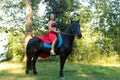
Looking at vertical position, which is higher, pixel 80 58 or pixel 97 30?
pixel 97 30

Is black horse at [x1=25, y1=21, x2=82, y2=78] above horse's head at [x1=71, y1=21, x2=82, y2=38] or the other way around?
the other way around

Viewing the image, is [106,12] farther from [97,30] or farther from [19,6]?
[19,6]

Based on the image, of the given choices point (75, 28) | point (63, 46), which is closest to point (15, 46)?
point (63, 46)

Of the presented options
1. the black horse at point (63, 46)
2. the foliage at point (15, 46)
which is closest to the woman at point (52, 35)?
the black horse at point (63, 46)

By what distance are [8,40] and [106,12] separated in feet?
32.0

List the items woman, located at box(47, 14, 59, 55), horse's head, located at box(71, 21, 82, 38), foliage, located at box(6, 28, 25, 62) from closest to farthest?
horse's head, located at box(71, 21, 82, 38) → woman, located at box(47, 14, 59, 55) → foliage, located at box(6, 28, 25, 62)

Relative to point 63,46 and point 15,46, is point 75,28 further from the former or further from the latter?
point 15,46

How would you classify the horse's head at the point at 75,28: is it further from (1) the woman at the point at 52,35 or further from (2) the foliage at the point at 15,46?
(2) the foliage at the point at 15,46

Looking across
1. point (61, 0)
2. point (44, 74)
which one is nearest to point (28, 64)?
point (44, 74)

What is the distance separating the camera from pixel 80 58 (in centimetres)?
2358

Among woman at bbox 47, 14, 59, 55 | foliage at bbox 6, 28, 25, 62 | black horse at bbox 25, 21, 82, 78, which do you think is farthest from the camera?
foliage at bbox 6, 28, 25, 62

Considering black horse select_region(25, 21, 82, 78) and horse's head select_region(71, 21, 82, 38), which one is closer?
horse's head select_region(71, 21, 82, 38)

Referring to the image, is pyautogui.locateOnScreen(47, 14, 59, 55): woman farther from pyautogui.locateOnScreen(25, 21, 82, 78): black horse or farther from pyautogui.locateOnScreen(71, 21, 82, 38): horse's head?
pyautogui.locateOnScreen(71, 21, 82, 38): horse's head

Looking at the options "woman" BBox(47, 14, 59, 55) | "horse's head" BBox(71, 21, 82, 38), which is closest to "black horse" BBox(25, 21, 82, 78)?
"horse's head" BBox(71, 21, 82, 38)
